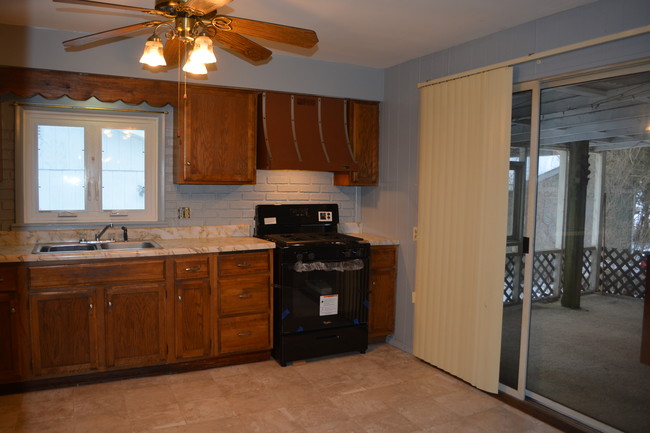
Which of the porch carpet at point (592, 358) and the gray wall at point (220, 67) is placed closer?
the porch carpet at point (592, 358)

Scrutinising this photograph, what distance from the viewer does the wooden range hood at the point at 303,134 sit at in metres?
4.02

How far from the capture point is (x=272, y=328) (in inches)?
152

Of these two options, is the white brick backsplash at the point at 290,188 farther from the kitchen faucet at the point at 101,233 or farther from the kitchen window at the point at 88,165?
the kitchen faucet at the point at 101,233

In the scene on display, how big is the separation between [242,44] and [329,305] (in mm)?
2128

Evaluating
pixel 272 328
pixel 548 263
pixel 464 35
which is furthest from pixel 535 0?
pixel 272 328

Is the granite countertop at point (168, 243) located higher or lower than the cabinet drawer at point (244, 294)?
higher

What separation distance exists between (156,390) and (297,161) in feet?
6.53

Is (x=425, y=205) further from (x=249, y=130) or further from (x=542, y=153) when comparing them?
(x=249, y=130)

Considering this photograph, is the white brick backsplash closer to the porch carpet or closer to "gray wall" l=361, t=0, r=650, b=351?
"gray wall" l=361, t=0, r=650, b=351

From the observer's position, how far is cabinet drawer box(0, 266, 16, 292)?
3.07 metres

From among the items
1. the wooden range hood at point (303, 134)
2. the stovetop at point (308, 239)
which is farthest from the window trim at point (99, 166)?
the stovetop at point (308, 239)

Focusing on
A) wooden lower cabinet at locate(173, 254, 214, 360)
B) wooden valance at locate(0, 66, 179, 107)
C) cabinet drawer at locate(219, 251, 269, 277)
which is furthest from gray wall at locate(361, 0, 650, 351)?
wooden valance at locate(0, 66, 179, 107)

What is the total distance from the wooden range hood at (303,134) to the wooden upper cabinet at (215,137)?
109 mm

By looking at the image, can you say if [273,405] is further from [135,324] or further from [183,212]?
[183,212]
